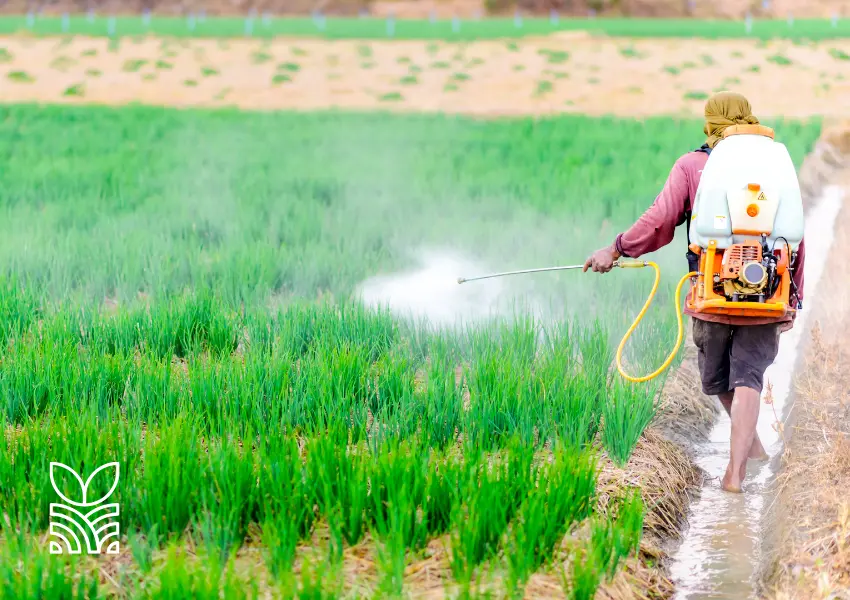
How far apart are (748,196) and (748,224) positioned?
0.28 ft

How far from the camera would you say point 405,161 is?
11.2 metres

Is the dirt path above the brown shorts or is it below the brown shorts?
below

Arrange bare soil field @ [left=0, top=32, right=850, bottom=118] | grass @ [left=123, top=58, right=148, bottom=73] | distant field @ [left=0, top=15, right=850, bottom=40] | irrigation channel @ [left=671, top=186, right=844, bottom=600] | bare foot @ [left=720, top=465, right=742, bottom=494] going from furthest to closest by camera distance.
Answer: distant field @ [left=0, top=15, right=850, bottom=40] → grass @ [left=123, top=58, right=148, bottom=73] → bare soil field @ [left=0, top=32, right=850, bottom=118] → bare foot @ [left=720, top=465, right=742, bottom=494] → irrigation channel @ [left=671, top=186, right=844, bottom=600]

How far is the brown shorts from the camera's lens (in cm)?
397

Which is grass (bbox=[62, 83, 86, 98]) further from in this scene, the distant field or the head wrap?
the head wrap

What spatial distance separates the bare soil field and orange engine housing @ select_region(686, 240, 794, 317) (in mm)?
18588

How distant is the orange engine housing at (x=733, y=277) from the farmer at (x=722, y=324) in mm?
124

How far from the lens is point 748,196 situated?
3588 millimetres

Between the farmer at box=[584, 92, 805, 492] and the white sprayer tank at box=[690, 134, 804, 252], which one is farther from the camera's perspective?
the farmer at box=[584, 92, 805, 492]

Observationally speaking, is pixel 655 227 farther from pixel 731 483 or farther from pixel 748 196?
pixel 731 483

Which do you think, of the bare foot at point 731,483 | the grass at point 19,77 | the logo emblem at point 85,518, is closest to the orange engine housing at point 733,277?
the bare foot at point 731,483

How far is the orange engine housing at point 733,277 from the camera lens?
362 cm

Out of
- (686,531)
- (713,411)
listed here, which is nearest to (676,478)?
(686,531)

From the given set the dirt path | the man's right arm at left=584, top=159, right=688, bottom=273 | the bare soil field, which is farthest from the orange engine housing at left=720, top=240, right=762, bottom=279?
the bare soil field
